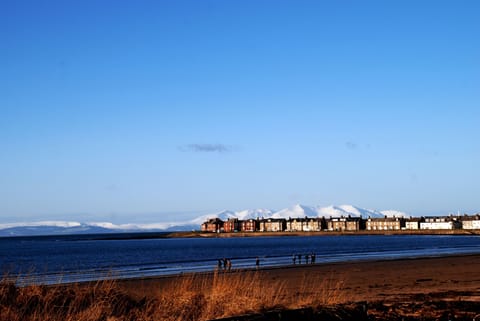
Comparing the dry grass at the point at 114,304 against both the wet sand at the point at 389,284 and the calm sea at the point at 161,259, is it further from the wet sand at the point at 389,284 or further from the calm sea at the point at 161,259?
the wet sand at the point at 389,284

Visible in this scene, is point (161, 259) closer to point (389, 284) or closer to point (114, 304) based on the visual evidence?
point (389, 284)

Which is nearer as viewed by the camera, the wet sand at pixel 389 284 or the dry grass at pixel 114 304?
the dry grass at pixel 114 304

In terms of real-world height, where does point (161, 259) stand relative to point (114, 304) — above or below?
below

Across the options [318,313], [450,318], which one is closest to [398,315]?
[450,318]

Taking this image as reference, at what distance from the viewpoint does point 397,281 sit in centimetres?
3550

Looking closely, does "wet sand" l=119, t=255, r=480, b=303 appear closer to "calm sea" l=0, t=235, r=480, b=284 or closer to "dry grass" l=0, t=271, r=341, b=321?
"dry grass" l=0, t=271, r=341, b=321

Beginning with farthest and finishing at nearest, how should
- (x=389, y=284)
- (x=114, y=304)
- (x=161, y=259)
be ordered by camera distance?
(x=161, y=259) < (x=389, y=284) < (x=114, y=304)

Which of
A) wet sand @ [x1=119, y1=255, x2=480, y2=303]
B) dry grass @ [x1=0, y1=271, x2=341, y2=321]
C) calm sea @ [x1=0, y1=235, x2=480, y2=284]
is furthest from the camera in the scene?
calm sea @ [x1=0, y1=235, x2=480, y2=284]

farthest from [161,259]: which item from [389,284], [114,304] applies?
[114,304]

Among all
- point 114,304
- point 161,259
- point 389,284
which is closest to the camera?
point 114,304

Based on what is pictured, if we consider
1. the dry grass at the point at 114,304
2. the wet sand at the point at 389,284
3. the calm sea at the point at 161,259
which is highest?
the dry grass at the point at 114,304

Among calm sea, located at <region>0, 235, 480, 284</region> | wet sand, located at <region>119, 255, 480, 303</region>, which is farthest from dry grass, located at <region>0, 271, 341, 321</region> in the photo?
wet sand, located at <region>119, 255, 480, 303</region>

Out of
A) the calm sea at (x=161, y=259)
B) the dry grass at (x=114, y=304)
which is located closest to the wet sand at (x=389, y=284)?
the dry grass at (x=114, y=304)

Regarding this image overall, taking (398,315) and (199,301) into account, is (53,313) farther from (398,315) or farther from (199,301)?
(398,315)
